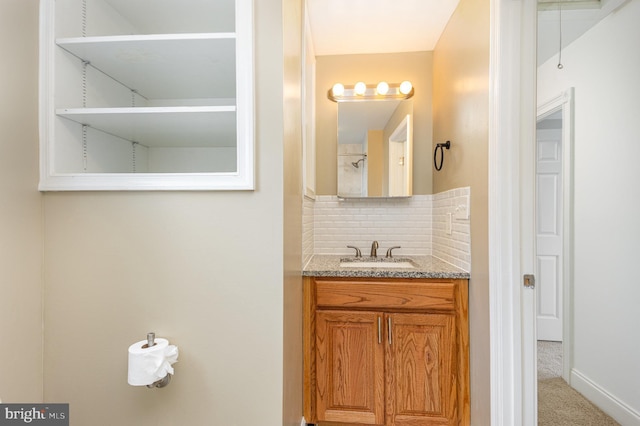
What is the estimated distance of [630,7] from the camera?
1.70 m

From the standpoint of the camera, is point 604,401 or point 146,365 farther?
point 604,401

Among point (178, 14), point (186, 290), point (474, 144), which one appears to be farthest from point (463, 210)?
point (178, 14)

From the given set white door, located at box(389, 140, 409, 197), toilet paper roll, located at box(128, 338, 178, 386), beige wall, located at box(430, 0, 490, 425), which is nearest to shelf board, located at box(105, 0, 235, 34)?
beige wall, located at box(430, 0, 490, 425)

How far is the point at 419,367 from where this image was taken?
1618 mm

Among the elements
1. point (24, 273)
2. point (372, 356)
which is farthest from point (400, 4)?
point (24, 273)

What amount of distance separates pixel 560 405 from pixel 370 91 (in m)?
2.58

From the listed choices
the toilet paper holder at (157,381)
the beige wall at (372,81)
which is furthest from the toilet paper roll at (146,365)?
the beige wall at (372,81)

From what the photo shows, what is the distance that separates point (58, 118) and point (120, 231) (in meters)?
0.56

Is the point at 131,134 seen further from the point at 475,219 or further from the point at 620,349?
the point at 620,349

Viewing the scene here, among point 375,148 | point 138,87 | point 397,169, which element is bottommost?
point 397,169

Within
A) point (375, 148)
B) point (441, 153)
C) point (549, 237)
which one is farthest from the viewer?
point (549, 237)

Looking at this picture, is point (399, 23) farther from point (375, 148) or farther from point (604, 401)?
point (604, 401)

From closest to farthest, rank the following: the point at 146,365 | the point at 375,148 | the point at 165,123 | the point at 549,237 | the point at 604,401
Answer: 1. the point at 146,365
2. the point at 165,123
3. the point at 604,401
4. the point at 375,148
5. the point at 549,237

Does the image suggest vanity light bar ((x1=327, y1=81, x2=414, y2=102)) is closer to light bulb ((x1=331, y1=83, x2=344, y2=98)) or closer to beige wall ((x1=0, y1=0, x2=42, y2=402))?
light bulb ((x1=331, y1=83, x2=344, y2=98))
